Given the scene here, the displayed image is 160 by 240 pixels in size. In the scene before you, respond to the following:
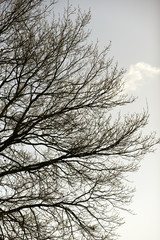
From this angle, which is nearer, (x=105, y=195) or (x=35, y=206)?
(x=35, y=206)

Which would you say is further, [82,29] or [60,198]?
[82,29]

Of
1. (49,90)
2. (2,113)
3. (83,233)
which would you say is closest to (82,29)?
(49,90)

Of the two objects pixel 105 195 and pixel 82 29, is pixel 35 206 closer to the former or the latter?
pixel 105 195

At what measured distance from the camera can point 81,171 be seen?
8.52 m

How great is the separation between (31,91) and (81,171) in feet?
7.60

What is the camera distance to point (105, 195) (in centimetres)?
849

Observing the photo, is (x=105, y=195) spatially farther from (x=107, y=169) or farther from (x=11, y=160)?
(x=11, y=160)

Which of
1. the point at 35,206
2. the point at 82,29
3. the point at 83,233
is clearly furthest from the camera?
the point at 82,29

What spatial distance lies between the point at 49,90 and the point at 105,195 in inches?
115

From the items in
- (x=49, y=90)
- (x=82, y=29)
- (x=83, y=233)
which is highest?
(x=82, y=29)

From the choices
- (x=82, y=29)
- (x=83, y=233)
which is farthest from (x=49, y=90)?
(x=83, y=233)

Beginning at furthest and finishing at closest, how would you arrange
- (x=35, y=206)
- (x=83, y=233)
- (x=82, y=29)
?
(x=82, y=29)
(x=83, y=233)
(x=35, y=206)

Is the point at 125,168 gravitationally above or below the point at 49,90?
below

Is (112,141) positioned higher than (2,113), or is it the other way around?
(2,113)
